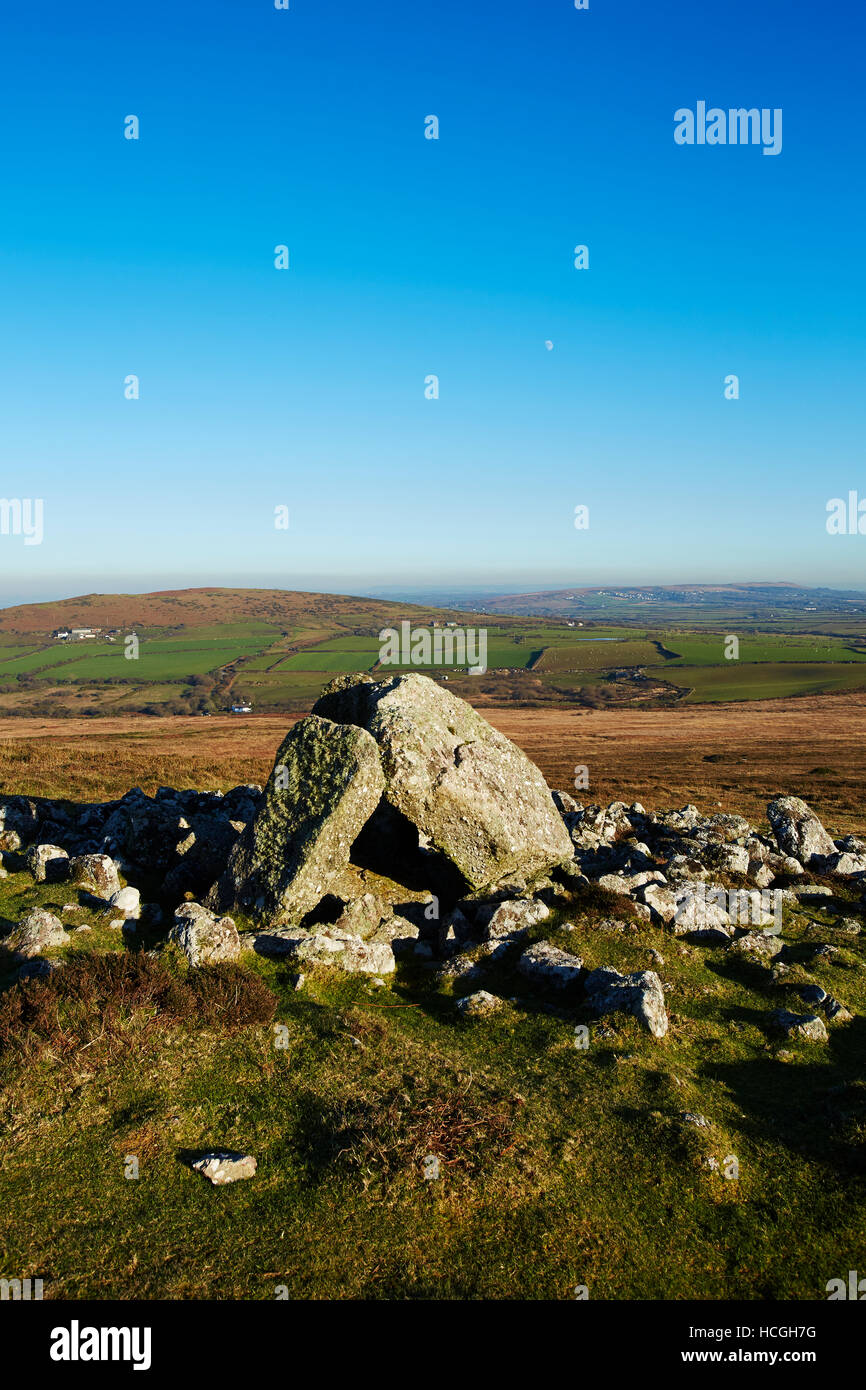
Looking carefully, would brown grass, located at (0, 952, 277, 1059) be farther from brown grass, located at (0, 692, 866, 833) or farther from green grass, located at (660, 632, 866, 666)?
green grass, located at (660, 632, 866, 666)

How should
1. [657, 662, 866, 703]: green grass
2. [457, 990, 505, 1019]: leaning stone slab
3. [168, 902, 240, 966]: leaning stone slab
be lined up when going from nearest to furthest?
1. [457, 990, 505, 1019]: leaning stone slab
2. [168, 902, 240, 966]: leaning stone slab
3. [657, 662, 866, 703]: green grass

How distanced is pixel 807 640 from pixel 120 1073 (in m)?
202

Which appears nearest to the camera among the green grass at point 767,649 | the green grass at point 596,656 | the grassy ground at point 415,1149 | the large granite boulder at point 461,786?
the grassy ground at point 415,1149

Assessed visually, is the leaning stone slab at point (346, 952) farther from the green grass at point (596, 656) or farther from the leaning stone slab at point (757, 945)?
the green grass at point (596, 656)

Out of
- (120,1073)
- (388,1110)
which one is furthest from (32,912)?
(388,1110)

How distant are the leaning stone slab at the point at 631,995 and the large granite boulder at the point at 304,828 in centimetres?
568

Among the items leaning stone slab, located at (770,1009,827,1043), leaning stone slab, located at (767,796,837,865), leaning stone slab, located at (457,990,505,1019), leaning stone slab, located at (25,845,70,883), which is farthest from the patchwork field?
leaning stone slab, located at (770,1009,827,1043)

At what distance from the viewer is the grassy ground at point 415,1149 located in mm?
7211

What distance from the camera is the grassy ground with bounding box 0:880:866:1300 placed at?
7211 mm

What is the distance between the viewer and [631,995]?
12.2 meters

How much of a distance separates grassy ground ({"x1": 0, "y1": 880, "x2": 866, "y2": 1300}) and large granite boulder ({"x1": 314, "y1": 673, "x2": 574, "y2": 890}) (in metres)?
4.11

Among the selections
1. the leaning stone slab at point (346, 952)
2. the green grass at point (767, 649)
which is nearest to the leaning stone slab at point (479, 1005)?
the leaning stone slab at point (346, 952)

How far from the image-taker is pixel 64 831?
2078 centimetres
